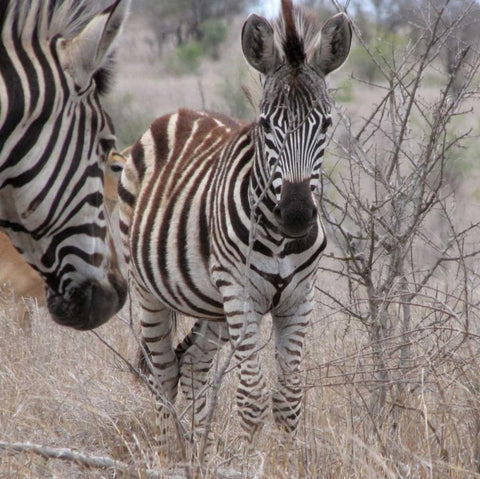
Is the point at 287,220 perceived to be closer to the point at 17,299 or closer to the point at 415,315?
the point at 415,315

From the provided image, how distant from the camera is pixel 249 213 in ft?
15.2

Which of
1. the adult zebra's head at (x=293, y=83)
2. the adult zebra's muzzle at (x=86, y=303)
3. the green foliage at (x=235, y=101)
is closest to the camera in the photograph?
the adult zebra's muzzle at (x=86, y=303)

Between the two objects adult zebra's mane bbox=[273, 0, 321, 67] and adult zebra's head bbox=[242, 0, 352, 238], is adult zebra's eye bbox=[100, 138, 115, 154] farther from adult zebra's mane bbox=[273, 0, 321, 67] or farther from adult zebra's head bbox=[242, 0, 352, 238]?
adult zebra's mane bbox=[273, 0, 321, 67]

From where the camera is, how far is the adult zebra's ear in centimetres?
265

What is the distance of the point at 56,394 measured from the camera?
4.76 metres

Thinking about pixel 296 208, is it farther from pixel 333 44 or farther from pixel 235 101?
pixel 235 101

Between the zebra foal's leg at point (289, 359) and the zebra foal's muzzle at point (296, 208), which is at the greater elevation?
the zebra foal's muzzle at point (296, 208)

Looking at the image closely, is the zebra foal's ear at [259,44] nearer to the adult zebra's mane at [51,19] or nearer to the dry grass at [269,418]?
the dry grass at [269,418]

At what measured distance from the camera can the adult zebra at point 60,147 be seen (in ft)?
8.70

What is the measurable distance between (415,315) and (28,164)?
3851 millimetres

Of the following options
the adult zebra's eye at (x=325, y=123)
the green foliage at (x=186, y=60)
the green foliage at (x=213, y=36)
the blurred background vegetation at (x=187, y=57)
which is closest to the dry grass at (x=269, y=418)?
the adult zebra's eye at (x=325, y=123)

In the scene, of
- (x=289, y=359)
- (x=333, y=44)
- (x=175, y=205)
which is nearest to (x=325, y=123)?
(x=333, y=44)

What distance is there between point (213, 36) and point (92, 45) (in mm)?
26701

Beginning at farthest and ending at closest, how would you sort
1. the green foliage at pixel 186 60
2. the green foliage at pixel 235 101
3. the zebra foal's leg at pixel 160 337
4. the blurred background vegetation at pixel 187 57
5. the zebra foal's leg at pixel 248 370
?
the green foliage at pixel 186 60
the blurred background vegetation at pixel 187 57
the green foliage at pixel 235 101
the zebra foal's leg at pixel 160 337
the zebra foal's leg at pixel 248 370
